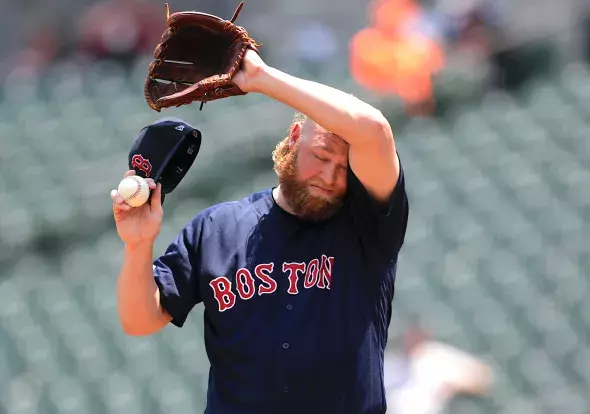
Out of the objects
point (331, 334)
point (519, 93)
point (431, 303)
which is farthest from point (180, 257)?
point (519, 93)

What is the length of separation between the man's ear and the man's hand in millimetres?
192

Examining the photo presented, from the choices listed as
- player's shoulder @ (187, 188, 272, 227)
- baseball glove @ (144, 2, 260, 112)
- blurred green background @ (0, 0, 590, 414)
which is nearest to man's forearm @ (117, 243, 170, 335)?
player's shoulder @ (187, 188, 272, 227)

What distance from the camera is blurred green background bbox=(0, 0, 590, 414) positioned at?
5191 mm

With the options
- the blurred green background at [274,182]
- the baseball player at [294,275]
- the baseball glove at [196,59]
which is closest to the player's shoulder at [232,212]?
the baseball player at [294,275]

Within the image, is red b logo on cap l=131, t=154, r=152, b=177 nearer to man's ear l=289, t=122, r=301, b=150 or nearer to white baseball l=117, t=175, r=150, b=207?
white baseball l=117, t=175, r=150, b=207

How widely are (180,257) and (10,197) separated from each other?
144 inches

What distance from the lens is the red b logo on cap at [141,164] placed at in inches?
96.2

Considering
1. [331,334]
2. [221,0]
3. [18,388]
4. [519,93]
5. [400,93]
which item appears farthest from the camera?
[221,0]

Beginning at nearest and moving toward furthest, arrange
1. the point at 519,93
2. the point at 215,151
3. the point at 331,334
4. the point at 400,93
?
the point at 331,334
the point at 215,151
the point at 400,93
the point at 519,93

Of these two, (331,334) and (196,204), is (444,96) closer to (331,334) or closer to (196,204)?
(196,204)

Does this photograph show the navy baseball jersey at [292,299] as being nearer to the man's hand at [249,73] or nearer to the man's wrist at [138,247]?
the man's wrist at [138,247]

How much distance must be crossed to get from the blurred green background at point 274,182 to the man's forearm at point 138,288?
2.61 m

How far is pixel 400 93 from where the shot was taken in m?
7.02

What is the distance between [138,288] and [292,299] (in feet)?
1.06
